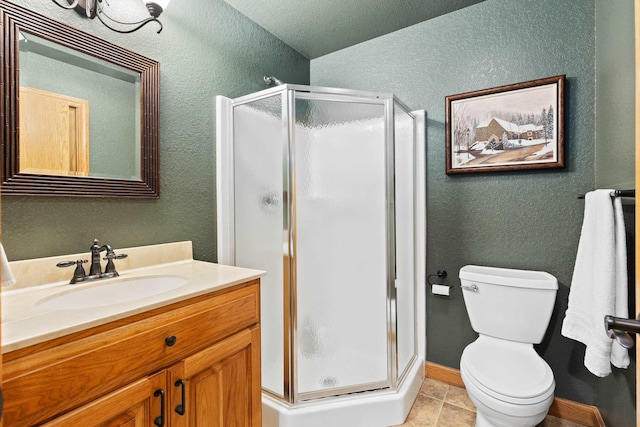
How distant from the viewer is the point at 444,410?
185 centimetres

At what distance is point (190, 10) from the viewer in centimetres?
173

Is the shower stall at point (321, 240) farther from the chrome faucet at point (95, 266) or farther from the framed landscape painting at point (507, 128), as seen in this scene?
the chrome faucet at point (95, 266)

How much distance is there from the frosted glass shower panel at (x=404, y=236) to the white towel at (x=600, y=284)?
832 mm

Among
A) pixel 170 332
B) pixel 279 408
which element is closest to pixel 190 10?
Answer: pixel 170 332

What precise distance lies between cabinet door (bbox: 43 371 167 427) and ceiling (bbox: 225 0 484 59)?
6.73ft

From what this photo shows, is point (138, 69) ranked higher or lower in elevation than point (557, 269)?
higher

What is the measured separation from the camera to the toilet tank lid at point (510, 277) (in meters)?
1.67

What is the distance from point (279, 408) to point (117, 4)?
208 cm

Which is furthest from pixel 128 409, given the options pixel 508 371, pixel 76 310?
pixel 508 371

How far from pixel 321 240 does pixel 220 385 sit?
2.79 feet

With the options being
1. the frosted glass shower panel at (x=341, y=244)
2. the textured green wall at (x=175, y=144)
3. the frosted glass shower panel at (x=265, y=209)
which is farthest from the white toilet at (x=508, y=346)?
the textured green wall at (x=175, y=144)

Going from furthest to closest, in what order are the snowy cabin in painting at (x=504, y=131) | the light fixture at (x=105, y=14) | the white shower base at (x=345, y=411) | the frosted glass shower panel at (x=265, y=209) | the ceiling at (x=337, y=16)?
the ceiling at (x=337, y=16) < the snowy cabin in painting at (x=504, y=131) < the frosted glass shower panel at (x=265, y=209) < the white shower base at (x=345, y=411) < the light fixture at (x=105, y=14)

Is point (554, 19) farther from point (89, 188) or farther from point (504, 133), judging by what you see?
point (89, 188)

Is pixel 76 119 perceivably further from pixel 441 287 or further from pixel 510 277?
pixel 510 277
